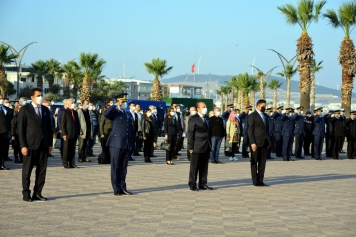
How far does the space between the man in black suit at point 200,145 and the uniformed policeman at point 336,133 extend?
12593 millimetres

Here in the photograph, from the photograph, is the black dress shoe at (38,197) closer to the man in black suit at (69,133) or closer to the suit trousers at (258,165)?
the suit trousers at (258,165)

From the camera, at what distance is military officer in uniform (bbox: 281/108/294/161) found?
24297mm

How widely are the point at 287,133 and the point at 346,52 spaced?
21335 millimetres

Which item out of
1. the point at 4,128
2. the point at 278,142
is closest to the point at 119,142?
the point at 4,128

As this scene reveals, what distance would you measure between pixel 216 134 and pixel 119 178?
9434 mm

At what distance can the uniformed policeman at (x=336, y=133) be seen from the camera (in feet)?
85.1

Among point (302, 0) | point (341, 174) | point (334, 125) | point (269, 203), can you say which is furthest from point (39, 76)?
point (269, 203)

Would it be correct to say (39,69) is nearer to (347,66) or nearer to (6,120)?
(347,66)

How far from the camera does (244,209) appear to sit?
11328 millimetres

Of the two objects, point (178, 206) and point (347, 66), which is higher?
point (347, 66)

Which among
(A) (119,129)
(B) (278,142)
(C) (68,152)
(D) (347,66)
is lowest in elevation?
(C) (68,152)

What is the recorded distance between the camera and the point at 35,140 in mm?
12016

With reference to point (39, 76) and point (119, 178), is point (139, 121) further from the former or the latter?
point (39, 76)

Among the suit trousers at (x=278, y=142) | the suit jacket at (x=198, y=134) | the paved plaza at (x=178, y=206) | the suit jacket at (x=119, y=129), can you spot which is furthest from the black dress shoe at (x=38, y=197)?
the suit trousers at (x=278, y=142)
